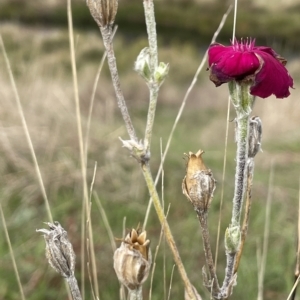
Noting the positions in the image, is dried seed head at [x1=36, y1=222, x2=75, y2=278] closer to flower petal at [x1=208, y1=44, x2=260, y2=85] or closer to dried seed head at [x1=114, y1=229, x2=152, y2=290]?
dried seed head at [x1=114, y1=229, x2=152, y2=290]

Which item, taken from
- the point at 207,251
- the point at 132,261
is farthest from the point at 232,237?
the point at 132,261

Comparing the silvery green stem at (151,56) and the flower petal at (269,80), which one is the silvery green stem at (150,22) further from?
the flower petal at (269,80)

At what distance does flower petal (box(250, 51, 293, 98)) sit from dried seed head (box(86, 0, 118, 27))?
0.67ft

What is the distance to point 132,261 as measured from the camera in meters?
0.61

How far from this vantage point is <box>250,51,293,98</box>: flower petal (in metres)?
0.60

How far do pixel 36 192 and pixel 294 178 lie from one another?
1.90 metres

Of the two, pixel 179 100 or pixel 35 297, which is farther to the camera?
pixel 179 100

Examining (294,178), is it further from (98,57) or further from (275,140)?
(98,57)

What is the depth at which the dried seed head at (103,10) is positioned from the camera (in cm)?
67

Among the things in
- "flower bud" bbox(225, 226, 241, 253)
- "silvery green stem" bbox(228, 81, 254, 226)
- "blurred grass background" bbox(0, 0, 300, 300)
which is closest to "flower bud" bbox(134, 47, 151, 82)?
"silvery green stem" bbox(228, 81, 254, 226)

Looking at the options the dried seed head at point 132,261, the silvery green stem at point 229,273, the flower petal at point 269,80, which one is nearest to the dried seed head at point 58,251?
the dried seed head at point 132,261

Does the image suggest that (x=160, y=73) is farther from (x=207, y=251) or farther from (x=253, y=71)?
(x=207, y=251)

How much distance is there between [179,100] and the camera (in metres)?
8.07

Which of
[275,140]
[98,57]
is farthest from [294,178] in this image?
[98,57]
